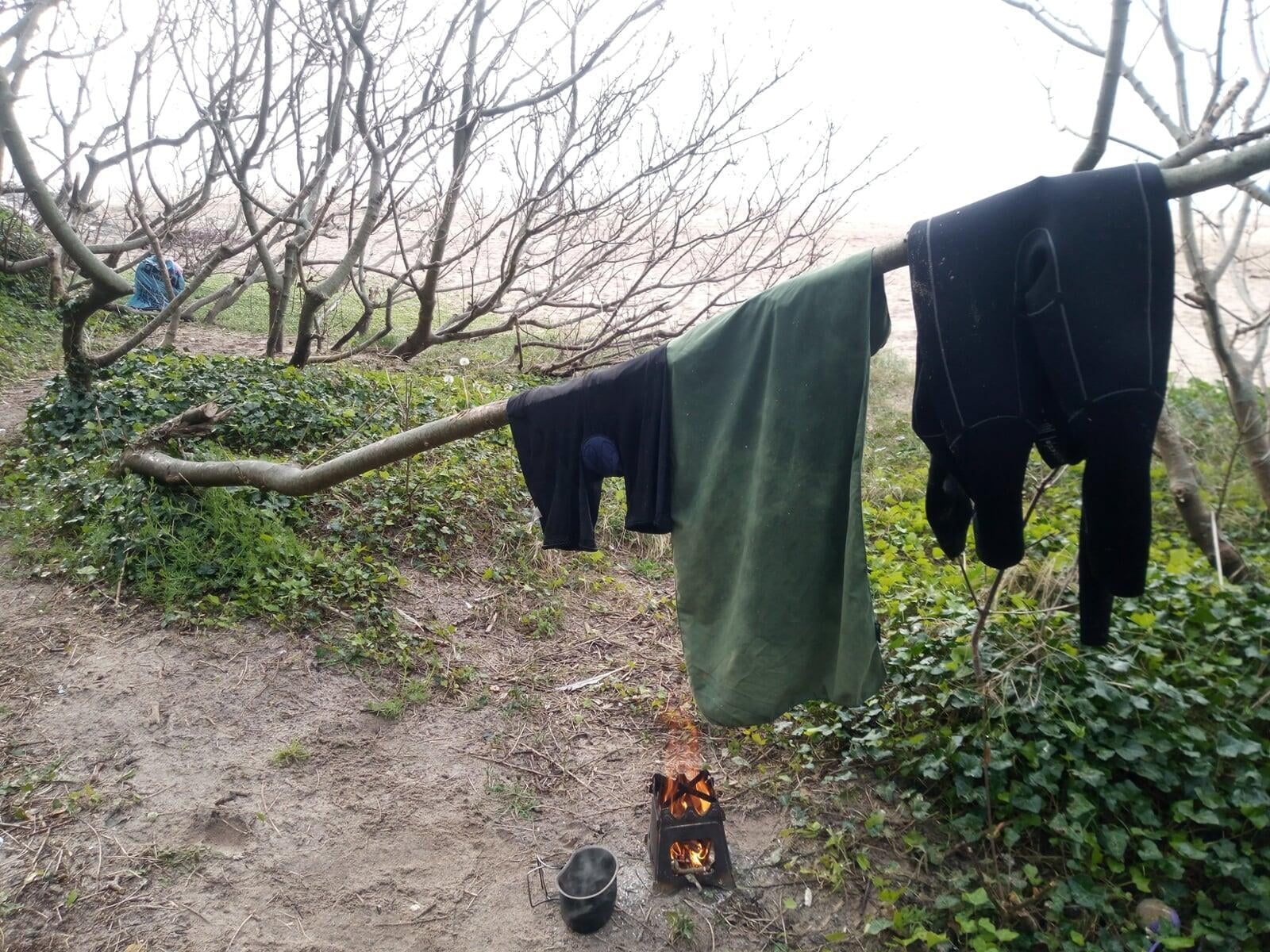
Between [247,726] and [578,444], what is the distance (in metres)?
2.41

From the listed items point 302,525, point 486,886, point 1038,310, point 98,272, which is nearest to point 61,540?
point 302,525

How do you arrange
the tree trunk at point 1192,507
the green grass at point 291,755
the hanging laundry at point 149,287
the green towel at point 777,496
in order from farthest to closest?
the hanging laundry at point 149,287, the tree trunk at point 1192,507, the green grass at point 291,755, the green towel at point 777,496

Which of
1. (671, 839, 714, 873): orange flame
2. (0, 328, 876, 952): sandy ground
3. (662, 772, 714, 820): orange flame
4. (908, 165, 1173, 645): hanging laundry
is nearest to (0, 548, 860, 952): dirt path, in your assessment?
(0, 328, 876, 952): sandy ground

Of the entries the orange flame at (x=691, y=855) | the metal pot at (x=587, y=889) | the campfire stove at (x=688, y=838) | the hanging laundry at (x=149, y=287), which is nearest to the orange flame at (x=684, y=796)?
the campfire stove at (x=688, y=838)

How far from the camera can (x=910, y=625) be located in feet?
12.2

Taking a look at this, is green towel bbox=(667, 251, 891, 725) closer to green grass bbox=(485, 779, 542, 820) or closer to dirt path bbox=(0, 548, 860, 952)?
dirt path bbox=(0, 548, 860, 952)

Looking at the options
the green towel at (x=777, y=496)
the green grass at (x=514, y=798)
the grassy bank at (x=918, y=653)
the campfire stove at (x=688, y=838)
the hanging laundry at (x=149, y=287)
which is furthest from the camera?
the hanging laundry at (x=149, y=287)

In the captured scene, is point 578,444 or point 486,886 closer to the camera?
point 578,444

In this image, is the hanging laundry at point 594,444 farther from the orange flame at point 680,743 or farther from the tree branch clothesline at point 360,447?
the orange flame at point 680,743

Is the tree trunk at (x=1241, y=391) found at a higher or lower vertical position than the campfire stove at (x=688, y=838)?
higher

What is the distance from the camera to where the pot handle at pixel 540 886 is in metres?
2.94

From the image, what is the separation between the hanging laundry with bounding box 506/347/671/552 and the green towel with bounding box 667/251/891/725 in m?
0.05

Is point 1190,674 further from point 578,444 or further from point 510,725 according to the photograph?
point 510,725

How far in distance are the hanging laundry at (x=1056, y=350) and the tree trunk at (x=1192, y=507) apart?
2.68m
